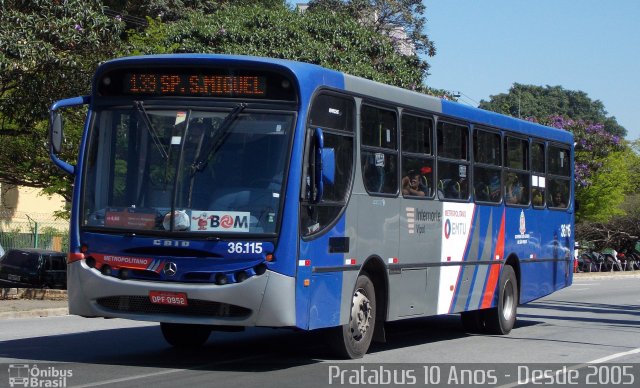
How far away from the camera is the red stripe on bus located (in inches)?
632

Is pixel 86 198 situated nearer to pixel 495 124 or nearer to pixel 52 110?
pixel 52 110

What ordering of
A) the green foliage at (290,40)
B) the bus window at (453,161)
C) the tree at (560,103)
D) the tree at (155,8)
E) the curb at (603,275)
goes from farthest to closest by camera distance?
the tree at (560,103)
the tree at (155,8)
the curb at (603,275)
the green foliage at (290,40)
the bus window at (453,161)

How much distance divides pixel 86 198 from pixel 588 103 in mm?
130626

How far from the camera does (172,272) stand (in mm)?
10891

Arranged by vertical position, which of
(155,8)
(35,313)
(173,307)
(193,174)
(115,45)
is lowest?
(35,313)

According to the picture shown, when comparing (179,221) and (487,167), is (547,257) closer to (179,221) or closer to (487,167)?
(487,167)

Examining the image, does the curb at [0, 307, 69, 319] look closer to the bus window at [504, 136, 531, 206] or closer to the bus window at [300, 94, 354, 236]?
the bus window at [504, 136, 531, 206]

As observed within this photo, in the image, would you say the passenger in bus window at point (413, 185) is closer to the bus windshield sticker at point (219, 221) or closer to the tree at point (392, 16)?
the bus windshield sticker at point (219, 221)

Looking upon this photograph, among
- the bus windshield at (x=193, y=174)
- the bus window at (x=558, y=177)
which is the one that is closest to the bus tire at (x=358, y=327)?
the bus windshield at (x=193, y=174)

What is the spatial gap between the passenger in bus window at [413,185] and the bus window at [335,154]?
151 centimetres

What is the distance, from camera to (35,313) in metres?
19.9

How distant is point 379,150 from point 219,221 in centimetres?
281

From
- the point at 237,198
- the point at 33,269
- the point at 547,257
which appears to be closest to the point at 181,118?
the point at 237,198

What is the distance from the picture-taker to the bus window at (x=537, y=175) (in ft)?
59.7
